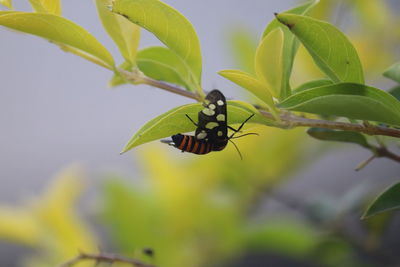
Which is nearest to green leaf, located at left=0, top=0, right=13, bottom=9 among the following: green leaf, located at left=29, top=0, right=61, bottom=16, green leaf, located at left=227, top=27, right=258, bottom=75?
green leaf, located at left=29, top=0, right=61, bottom=16

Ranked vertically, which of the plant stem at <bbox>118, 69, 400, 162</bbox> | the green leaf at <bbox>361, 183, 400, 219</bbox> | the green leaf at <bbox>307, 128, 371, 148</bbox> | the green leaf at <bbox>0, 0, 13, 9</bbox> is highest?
the green leaf at <bbox>0, 0, 13, 9</bbox>

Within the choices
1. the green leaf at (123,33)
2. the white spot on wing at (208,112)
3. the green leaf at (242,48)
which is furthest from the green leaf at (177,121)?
the green leaf at (242,48)

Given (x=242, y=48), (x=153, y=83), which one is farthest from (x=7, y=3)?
(x=242, y=48)

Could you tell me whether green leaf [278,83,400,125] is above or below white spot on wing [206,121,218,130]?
above

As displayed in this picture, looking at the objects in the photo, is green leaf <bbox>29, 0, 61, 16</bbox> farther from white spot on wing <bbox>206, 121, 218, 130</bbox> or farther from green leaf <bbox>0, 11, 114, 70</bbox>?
white spot on wing <bbox>206, 121, 218, 130</bbox>

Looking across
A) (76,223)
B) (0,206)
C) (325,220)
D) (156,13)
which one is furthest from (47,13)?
(0,206)

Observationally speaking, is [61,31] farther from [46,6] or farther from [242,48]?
[242,48]

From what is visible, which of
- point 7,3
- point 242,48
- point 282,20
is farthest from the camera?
point 242,48

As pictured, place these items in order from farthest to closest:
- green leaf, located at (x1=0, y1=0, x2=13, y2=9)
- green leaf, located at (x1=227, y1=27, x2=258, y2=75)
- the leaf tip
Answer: green leaf, located at (x1=227, y1=27, x2=258, y2=75) → green leaf, located at (x1=0, y1=0, x2=13, y2=9) → the leaf tip
